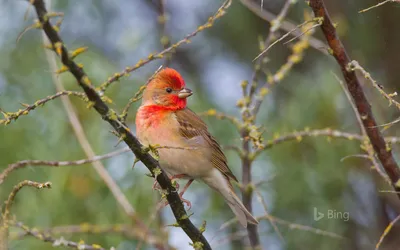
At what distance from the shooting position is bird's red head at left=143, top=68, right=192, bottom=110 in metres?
4.58

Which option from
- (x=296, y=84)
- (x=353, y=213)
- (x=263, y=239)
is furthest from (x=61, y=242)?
(x=296, y=84)

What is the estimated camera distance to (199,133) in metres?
4.57

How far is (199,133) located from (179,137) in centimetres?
25

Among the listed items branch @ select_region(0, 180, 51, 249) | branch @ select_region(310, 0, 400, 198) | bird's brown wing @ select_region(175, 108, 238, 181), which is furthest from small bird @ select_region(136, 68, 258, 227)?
branch @ select_region(0, 180, 51, 249)

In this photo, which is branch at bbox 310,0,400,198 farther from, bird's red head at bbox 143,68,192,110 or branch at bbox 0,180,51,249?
bird's red head at bbox 143,68,192,110

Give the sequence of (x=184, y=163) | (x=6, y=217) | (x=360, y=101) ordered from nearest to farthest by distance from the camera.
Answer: (x=6, y=217)
(x=360, y=101)
(x=184, y=163)

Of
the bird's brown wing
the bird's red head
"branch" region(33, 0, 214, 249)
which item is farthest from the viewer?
the bird's red head

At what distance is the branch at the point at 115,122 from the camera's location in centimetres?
185

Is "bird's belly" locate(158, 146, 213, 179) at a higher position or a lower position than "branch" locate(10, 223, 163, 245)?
higher

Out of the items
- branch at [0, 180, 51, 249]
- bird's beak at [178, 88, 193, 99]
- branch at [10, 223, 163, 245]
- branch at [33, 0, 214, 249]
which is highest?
bird's beak at [178, 88, 193, 99]

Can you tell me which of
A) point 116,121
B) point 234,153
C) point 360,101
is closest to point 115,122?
point 116,121

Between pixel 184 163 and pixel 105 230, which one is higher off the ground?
pixel 184 163

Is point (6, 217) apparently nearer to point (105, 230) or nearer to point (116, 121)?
point (116, 121)

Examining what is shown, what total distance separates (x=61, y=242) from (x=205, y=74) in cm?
532
